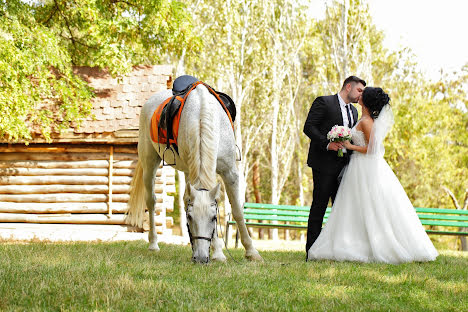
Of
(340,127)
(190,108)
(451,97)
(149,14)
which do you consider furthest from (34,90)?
(451,97)

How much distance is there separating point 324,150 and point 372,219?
3.47 feet

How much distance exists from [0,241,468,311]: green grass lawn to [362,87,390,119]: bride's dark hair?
6.58ft

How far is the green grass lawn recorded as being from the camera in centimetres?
347

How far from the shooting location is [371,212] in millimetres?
6309

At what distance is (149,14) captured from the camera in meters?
14.0

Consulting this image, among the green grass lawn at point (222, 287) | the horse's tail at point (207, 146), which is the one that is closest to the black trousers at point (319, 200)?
the green grass lawn at point (222, 287)

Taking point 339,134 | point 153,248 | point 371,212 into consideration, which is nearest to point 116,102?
point 153,248

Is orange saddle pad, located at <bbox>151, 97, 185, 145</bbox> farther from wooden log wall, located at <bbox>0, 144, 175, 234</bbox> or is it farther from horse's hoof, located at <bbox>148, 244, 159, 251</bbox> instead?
wooden log wall, located at <bbox>0, 144, 175, 234</bbox>

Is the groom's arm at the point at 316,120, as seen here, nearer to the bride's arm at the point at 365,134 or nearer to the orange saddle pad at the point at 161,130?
the bride's arm at the point at 365,134

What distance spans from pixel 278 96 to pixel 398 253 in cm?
1925

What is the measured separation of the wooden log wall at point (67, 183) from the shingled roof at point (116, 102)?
57 centimetres

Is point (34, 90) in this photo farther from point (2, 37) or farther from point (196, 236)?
point (196, 236)

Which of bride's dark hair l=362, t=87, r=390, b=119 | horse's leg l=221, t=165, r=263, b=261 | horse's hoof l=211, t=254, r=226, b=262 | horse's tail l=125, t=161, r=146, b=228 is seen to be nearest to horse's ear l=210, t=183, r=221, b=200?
horse's hoof l=211, t=254, r=226, b=262

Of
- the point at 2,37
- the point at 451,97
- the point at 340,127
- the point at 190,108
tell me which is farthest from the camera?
the point at 451,97
